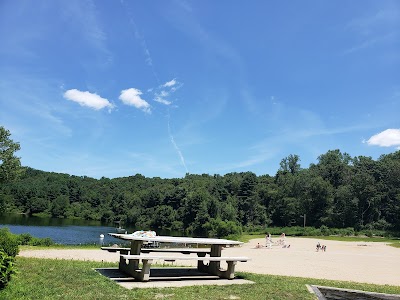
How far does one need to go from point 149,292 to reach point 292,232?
57984 millimetres

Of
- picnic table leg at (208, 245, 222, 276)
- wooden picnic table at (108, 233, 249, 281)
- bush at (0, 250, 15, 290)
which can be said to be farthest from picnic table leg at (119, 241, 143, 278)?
bush at (0, 250, 15, 290)

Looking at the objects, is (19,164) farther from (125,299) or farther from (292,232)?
(292,232)

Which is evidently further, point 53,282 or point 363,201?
point 363,201

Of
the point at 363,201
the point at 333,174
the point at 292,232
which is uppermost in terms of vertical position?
the point at 333,174

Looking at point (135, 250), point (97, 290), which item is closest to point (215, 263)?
point (135, 250)

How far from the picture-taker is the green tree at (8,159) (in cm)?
3262

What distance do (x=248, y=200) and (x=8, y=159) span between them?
7201 cm

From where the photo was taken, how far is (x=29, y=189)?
10844 centimetres

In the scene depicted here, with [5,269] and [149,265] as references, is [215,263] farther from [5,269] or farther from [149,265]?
[5,269]

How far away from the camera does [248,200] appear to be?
96.7 metres

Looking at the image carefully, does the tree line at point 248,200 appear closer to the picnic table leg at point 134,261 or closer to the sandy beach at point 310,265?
the sandy beach at point 310,265

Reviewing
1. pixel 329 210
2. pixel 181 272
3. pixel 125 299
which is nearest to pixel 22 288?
pixel 125 299

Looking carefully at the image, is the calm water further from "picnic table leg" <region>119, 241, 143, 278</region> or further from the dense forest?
"picnic table leg" <region>119, 241, 143, 278</region>

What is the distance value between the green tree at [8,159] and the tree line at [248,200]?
75.1 feet
